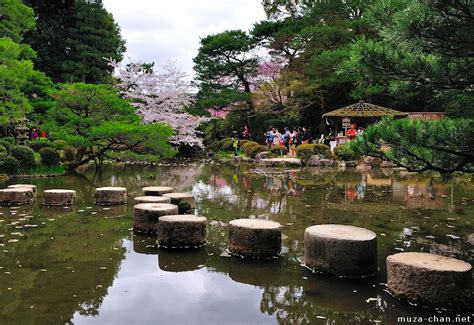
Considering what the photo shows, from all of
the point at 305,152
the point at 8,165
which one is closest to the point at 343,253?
the point at 8,165

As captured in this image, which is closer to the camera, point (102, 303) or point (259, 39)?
point (102, 303)

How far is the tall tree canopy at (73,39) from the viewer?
2402 centimetres

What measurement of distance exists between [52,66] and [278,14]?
15729 millimetres

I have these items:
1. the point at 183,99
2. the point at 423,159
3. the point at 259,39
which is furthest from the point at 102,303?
the point at 259,39

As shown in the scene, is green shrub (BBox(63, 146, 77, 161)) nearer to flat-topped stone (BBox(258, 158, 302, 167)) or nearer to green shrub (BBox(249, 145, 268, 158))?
flat-topped stone (BBox(258, 158, 302, 167))

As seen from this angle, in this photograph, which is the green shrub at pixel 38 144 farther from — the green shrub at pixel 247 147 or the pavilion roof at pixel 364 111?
the pavilion roof at pixel 364 111

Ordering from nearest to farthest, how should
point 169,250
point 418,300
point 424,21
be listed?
point 418,300
point 424,21
point 169,250

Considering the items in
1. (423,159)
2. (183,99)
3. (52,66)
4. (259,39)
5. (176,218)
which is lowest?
(176,218)

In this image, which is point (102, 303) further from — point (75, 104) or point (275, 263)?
point (75, 104)

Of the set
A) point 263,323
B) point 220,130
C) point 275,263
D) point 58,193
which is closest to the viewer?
point 263,323

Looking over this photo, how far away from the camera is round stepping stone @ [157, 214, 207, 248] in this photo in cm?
572

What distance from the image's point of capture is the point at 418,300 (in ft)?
13.0

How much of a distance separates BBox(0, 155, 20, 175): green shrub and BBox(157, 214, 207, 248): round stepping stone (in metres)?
9.69

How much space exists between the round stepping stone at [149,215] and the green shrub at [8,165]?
28.4 feet
